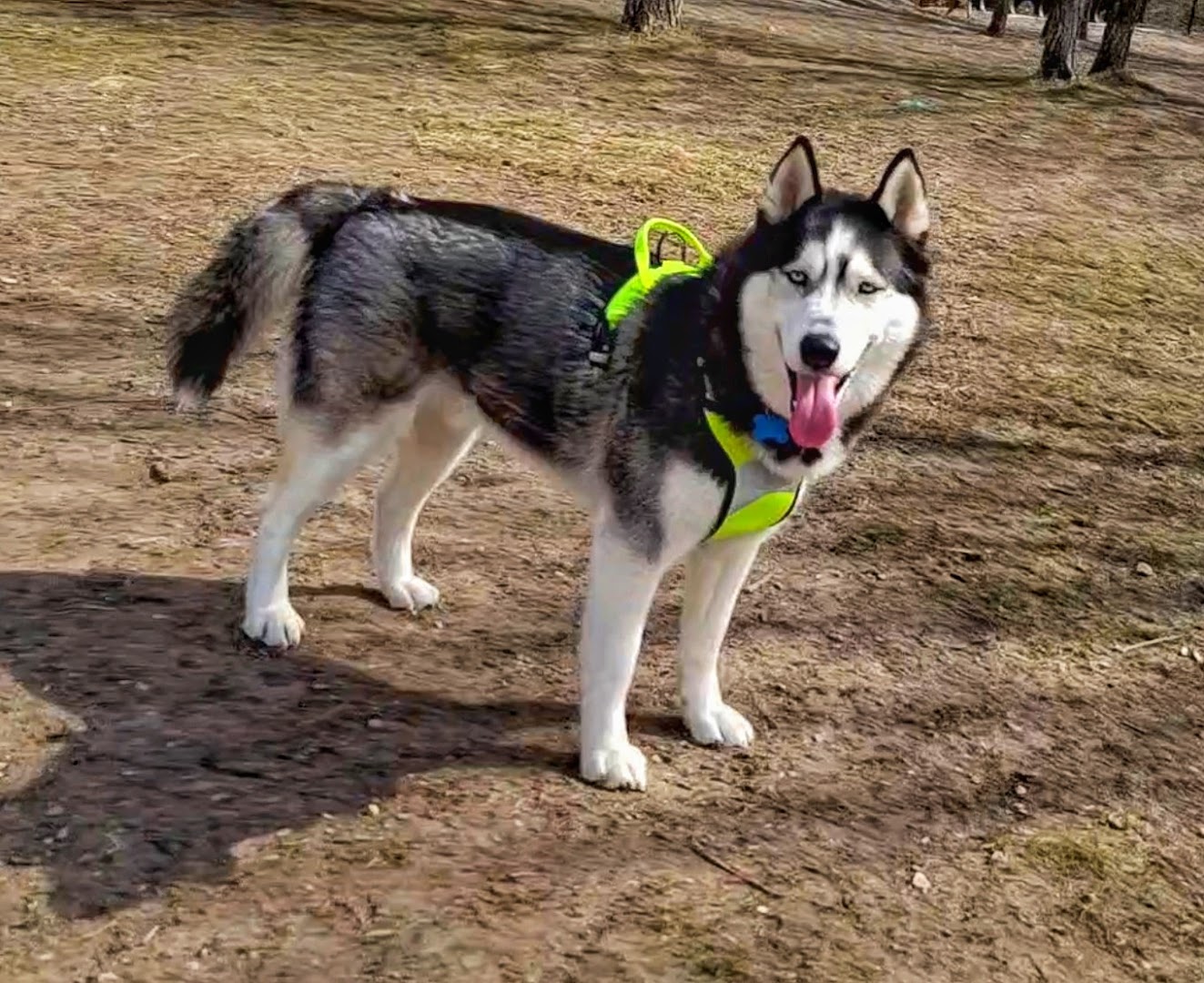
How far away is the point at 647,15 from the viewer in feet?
41.5

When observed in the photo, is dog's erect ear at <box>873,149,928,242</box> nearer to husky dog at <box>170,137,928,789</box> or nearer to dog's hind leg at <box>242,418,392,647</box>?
husky dog at <box>170,137,928,789</box>

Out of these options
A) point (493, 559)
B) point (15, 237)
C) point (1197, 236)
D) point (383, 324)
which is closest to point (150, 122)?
point (15, 237)

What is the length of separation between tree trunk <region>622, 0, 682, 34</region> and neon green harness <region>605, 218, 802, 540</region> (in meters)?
8.80

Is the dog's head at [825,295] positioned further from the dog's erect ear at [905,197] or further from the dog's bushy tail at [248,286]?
the dog's bushy tail at [248,286]

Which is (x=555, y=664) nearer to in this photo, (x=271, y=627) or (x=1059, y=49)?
(x=271, y=627)

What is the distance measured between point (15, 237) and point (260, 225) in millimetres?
3783

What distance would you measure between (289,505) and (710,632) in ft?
4.11

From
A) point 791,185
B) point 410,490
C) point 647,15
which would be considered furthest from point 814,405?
point 647,15

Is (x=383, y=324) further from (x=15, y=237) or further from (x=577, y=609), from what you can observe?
(x=15, y=237)

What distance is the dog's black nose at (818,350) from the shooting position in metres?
3.62

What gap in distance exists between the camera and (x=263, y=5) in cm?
1245

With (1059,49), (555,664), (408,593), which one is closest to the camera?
(555,664)

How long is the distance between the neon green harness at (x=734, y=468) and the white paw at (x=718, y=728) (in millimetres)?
622

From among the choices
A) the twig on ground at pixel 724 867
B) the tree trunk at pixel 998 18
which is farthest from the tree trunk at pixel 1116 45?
the twig on ground at pixel 724 867
